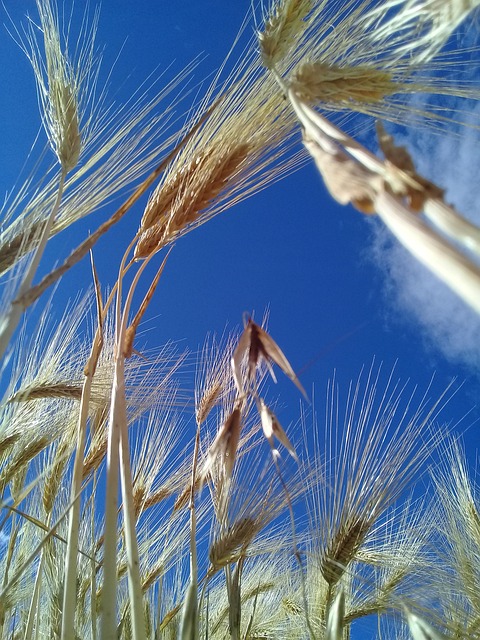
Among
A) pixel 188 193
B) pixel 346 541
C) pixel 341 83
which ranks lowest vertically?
pixel 346 541

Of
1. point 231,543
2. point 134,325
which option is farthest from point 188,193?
point 231,543

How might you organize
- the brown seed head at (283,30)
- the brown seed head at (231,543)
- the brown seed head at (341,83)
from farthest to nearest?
1. the brown seed head at (231,543)
2. the brown seed head at (283,30)
3. the brown seed head at (341,83)

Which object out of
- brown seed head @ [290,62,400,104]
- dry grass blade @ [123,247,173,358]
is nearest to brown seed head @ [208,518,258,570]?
dry grass blade @ [123,247,173,358]

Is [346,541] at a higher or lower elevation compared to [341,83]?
lower

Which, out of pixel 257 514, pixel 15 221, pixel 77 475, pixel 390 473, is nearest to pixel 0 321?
pixel 77 475

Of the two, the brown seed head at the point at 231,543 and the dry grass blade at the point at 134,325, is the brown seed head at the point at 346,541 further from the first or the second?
the dry grass blade at the point at 134,325

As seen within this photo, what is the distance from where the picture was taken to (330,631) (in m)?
0.83

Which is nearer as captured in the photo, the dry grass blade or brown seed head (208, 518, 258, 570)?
the dry grass blade

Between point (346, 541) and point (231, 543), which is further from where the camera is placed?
point (346, 541)

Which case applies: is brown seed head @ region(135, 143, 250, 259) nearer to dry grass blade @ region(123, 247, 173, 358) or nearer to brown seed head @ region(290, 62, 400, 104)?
dry grass blade @ region(123, 247, 173, 358)

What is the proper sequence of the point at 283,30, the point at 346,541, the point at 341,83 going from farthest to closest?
1. the point at 346,541
2. the point at 283,30
3. the point at 341,83

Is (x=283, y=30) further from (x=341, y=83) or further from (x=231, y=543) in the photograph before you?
(x=231, y=543)

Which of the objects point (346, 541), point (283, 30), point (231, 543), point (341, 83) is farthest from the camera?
point (346, 541)

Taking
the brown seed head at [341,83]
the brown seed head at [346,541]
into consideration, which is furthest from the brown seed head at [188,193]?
the brown seed head at [346,541]
